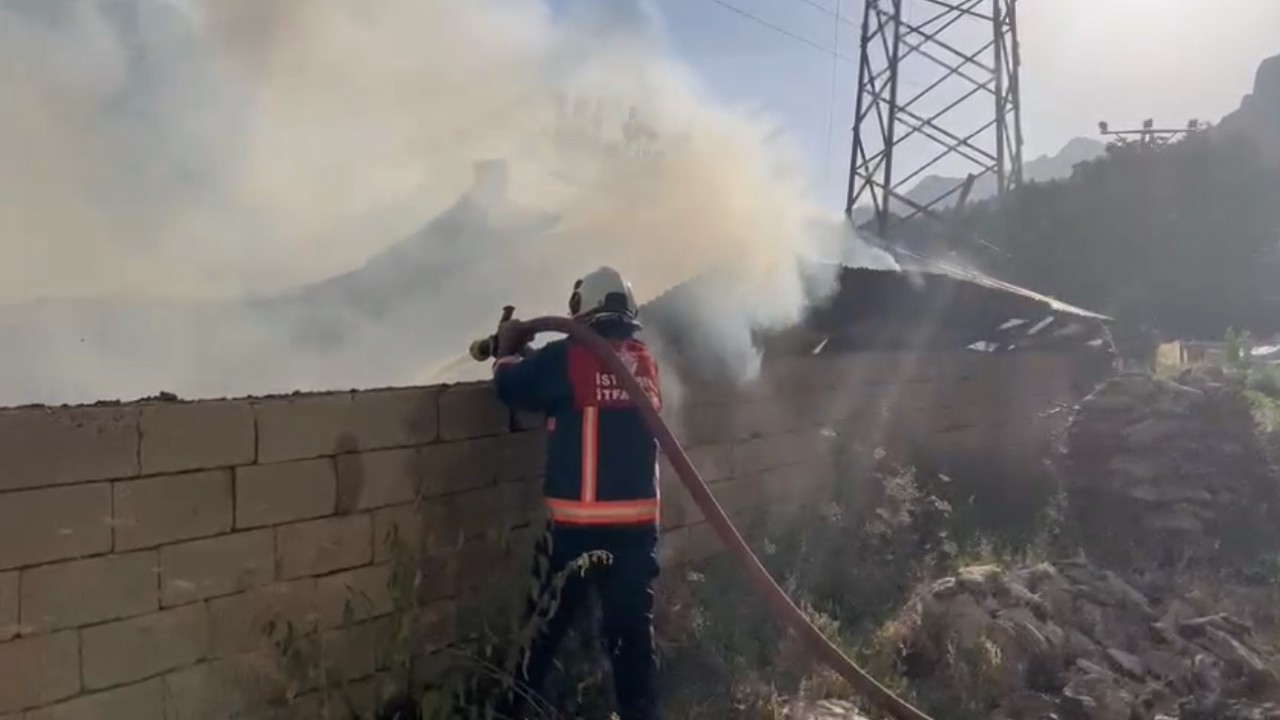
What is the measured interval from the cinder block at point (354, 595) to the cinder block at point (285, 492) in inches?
10.0

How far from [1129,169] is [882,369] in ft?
68.5

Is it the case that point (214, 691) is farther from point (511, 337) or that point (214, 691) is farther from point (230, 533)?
point (511, 337)

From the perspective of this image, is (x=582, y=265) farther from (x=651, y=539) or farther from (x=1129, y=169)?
(x=1129, y=169)

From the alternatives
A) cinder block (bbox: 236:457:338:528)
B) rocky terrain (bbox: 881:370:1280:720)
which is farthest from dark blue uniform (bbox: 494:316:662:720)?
rocky terrain (bbox: 881:370:1280:720)

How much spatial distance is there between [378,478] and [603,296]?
1.09m

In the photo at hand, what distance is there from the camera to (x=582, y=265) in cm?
746

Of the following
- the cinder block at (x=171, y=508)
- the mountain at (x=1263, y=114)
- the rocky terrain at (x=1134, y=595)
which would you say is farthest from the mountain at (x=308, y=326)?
the mountain at (x=1263, y=114)

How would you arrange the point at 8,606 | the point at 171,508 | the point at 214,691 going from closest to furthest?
the point at 8,606
the point at 171,508
the point at 214,691

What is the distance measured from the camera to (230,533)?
3.36 metres

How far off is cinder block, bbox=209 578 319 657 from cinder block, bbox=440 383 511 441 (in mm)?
844

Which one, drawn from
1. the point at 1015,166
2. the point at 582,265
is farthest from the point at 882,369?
the point at 1015,166

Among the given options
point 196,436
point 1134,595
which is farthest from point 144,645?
point 1134,595

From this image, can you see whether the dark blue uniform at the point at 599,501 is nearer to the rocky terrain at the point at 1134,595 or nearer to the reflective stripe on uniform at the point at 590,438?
the reflective stripe on uniform at the point at 590,438

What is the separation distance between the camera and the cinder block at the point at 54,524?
9.21ft
